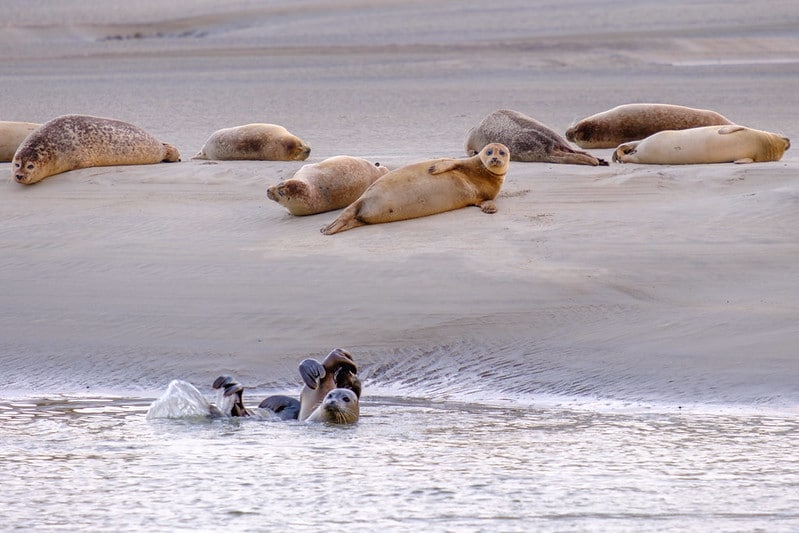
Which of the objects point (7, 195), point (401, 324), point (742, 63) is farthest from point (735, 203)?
point (742, 63)

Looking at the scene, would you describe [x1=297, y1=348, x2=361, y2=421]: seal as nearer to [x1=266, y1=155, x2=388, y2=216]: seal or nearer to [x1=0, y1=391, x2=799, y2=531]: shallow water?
[x1=0, y1=391, x2=799, y2=531]: shallow water

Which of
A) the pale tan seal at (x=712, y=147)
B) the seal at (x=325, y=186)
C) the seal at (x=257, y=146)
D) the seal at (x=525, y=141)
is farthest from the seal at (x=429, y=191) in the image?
the seal at (x=257, y=146)

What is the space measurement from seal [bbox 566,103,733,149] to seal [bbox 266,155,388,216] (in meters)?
2.32

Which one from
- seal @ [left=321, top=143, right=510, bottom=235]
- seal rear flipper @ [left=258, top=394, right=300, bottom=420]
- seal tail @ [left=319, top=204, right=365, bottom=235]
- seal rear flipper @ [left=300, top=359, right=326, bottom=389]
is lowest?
seal rear flipper @ [left=258, top=394, right=300, bottom=420]

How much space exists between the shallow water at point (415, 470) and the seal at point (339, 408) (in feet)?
0.14

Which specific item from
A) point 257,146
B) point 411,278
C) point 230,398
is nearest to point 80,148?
point 257,146

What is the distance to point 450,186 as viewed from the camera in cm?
698

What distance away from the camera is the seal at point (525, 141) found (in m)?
8.18

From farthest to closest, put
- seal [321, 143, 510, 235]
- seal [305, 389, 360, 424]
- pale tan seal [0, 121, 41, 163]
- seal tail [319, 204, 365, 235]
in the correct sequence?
pale tan seal [0, 121, 41, 163] < seal [321, 143, 510, 235] < seal tail [319, 204, 365, 235] < seal [305, 389, 360, 424]

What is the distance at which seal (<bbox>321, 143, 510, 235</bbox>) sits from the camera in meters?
6.82

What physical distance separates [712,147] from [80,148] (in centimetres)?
386

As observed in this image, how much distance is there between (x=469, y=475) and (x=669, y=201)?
357 cm

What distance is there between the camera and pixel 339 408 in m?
4.40

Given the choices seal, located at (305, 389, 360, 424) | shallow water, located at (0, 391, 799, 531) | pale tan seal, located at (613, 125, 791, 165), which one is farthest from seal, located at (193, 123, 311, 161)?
seal, located at (305, 389, 360, 424)
